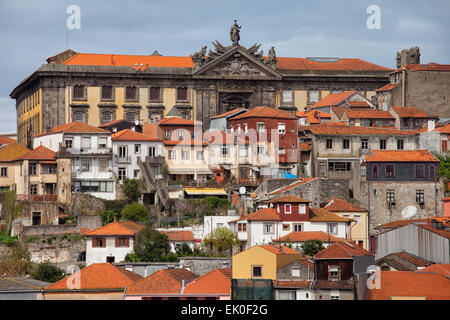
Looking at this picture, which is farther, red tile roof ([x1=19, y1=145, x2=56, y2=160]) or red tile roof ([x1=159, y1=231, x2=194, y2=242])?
red tile roof ([x1=19, y1=145, x2=56, y2=160])

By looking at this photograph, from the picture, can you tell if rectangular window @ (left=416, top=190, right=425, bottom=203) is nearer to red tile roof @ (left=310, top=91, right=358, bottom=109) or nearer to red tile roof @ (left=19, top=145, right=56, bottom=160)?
red tile roof @ (left=310, top=91, right=358, bottom=109)

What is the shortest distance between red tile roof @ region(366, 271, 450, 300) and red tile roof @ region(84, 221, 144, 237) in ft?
89.5

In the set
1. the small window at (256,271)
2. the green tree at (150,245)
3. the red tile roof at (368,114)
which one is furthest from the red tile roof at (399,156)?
the small window at (256,271)

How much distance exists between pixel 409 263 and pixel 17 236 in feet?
111

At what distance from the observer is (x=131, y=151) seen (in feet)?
284

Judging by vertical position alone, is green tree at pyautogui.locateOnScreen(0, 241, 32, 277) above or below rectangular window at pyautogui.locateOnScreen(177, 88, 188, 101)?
below

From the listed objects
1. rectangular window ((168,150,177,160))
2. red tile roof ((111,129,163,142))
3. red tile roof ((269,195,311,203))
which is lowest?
red tile roof ((269,195,311,203))

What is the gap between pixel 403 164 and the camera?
255 feet

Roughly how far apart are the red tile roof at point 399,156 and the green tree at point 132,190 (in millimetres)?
20913

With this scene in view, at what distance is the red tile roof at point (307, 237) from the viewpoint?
6919 cm

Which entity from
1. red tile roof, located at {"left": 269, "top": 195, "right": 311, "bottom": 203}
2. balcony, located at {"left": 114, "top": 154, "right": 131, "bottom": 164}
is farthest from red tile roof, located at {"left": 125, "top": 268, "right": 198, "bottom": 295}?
balcony, located at {"left": 114, "top": 154, "right": 131, "bottom": 164}

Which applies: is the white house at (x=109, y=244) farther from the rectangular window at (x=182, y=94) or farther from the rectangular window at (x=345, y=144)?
the rectangular window at (x=182, y=94)

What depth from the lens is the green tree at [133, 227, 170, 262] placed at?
69375 mm
